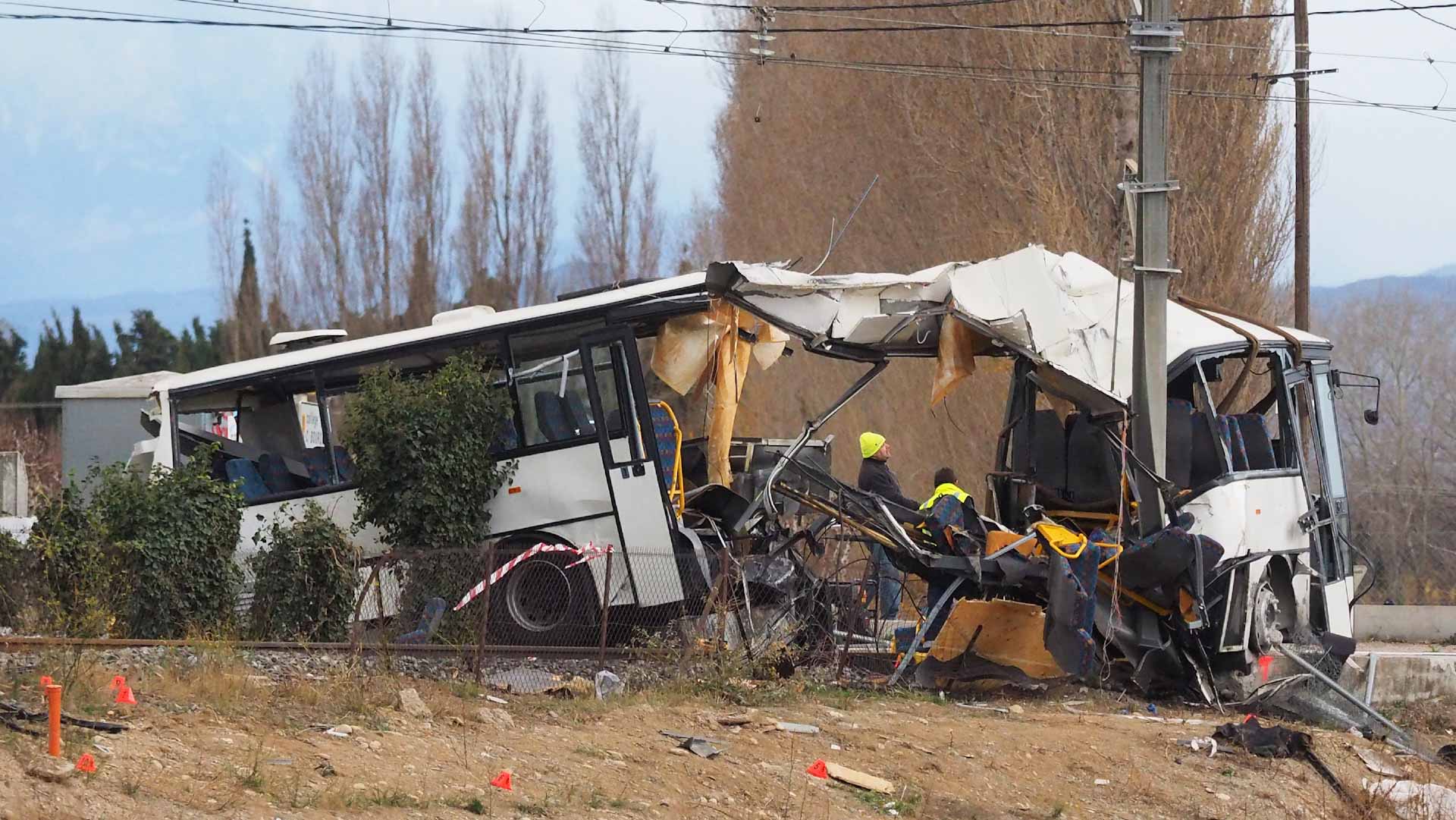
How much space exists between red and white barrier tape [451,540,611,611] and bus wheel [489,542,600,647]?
8 centimetres

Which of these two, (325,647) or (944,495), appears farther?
(944,495)

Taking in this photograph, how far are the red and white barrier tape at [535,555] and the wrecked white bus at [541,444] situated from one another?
0.40 ft

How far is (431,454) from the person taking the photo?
40.2 feet

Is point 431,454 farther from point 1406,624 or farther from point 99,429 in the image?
point 1406,624

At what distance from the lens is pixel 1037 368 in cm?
1230

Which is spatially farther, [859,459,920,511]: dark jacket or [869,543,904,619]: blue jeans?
[859,459,920,511]: dark jacket

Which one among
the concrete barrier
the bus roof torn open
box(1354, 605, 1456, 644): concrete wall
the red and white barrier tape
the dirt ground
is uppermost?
the bus roof torn open

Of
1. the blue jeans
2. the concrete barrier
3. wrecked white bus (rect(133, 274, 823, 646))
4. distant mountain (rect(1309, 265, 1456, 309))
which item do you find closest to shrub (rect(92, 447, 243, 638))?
wrecked white bus (rect(133, 274, 823, 646))

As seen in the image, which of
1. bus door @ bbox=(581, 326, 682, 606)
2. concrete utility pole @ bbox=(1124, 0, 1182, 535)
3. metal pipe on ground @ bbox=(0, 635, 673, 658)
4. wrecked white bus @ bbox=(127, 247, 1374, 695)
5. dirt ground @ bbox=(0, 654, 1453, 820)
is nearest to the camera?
dirt ground @ bbox=(0, 654, 1453, 820)

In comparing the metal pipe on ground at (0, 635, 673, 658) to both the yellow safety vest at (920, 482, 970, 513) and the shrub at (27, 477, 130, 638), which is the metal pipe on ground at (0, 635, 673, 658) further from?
the yellow safety vest at (920, 482, 970, 513)

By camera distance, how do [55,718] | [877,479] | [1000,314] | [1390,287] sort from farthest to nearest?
1. [1390,287]
2. [877,479]
3. [1000,314]
4. [55,718]

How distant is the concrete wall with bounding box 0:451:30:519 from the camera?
2533 centimetres

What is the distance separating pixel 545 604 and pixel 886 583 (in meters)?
2.72

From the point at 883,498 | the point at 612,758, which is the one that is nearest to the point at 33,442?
the point at 883,498
